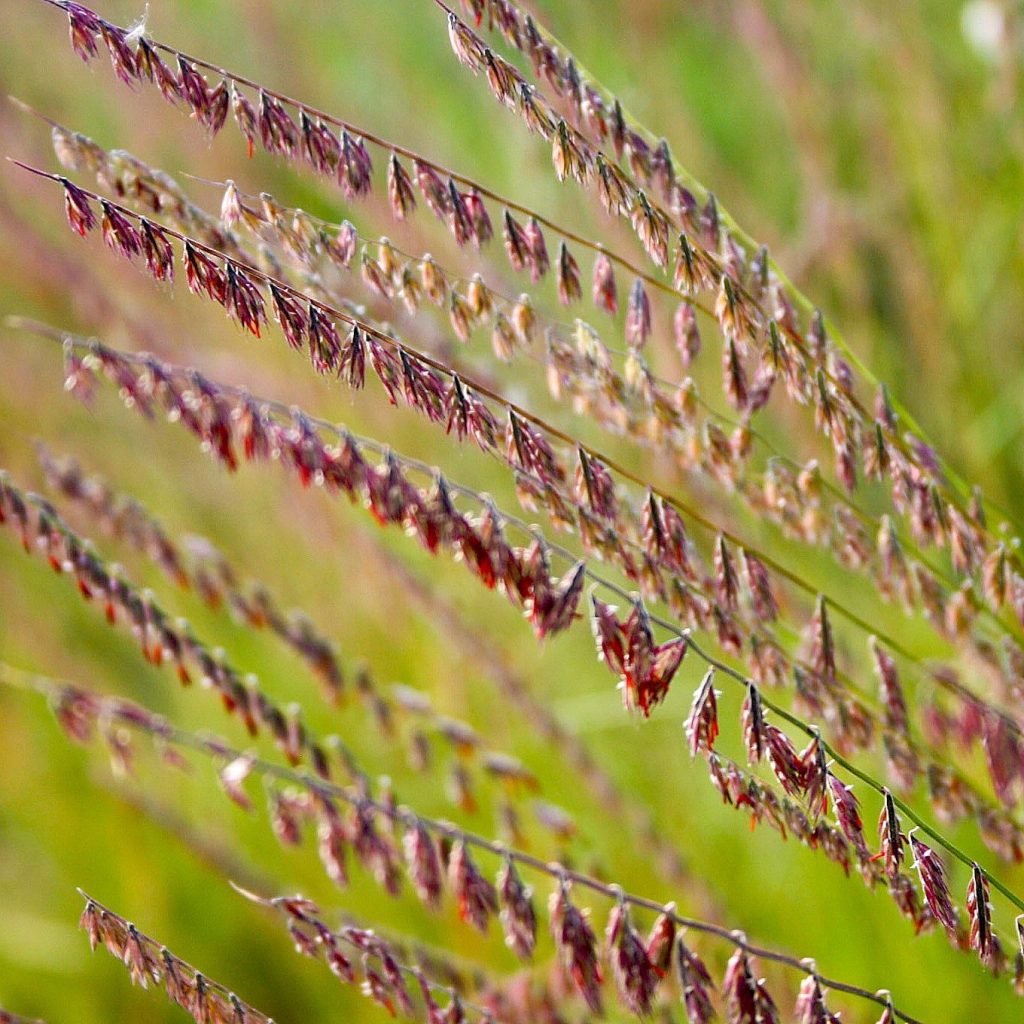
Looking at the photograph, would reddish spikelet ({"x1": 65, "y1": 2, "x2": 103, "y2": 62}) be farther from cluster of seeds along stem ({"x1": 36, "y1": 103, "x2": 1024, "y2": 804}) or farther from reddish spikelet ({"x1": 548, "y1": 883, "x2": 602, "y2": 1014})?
reddish spikelet ({"x1": 548, "y1": 883, "x2": 602, "y2": 1014})

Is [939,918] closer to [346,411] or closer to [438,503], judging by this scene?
[438,503]

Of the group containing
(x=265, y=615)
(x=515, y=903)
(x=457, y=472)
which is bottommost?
(x=515, y=903)

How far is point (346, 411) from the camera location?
254 centimetres

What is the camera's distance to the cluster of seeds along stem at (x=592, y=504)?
81 centimetres

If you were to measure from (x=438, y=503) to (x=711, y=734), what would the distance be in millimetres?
251

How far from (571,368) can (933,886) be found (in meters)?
0.53

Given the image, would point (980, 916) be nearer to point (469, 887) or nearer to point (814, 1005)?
point (814, 1005)

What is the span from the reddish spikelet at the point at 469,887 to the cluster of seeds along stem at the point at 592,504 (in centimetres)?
27

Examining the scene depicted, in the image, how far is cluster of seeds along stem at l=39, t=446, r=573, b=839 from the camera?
4.20ft

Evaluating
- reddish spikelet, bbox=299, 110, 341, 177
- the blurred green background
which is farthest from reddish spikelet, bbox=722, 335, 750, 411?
the blurred green background

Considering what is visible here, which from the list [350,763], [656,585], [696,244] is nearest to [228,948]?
[350,763]

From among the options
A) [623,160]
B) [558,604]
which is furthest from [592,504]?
[623,160]

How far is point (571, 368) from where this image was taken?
1089mm

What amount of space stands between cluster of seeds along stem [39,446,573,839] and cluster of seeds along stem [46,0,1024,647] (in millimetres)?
497
